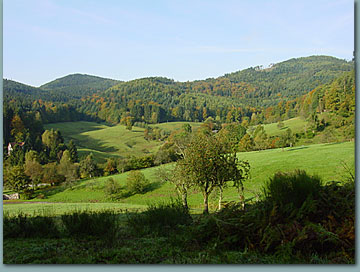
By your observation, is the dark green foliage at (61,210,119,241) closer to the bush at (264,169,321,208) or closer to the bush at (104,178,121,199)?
the bush at (264,169,321,208)

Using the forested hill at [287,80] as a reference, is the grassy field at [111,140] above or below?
below

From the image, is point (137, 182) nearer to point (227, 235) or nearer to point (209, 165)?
point (209, 165)

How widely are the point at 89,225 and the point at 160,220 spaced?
1079 millimetres

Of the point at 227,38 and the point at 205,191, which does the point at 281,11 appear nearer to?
the point at 227,38

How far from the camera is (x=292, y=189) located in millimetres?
3844

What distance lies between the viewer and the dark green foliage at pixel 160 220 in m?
4.16

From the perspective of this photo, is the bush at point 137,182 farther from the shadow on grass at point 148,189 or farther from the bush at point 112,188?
the bush at point 112,188

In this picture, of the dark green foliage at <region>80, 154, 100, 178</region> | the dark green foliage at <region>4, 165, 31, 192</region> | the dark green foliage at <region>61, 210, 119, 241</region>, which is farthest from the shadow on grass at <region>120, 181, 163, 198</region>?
the dark green foliage at <region>61, 210, 119, 241</region>

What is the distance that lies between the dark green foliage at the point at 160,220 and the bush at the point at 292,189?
4.60 ft

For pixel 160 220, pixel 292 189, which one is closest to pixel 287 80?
pixel 292 189

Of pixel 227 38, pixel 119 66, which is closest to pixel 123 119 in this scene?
pixel 119 66

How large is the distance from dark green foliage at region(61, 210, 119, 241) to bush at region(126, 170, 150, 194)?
9.47 metres

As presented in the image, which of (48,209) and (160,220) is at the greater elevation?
(160,220)

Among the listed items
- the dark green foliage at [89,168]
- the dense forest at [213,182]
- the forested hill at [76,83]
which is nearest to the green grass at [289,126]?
the dense forest at [213,182]
